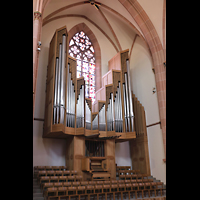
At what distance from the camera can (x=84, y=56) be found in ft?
42.9

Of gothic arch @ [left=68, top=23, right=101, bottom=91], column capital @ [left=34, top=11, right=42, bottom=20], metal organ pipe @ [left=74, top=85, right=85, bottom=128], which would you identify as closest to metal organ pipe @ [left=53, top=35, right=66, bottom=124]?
metal organ pipe @ [left=74, top=85, right=85, bottom=128]

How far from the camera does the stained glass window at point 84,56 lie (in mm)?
12570

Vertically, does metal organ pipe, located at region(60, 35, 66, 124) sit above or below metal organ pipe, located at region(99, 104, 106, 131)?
above

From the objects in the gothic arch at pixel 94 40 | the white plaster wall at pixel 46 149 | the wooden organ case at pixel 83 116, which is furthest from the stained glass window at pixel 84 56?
the white plaster wall at pixel 46 149

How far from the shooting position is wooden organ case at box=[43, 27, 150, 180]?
880 cm

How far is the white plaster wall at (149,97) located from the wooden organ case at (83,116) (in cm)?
124

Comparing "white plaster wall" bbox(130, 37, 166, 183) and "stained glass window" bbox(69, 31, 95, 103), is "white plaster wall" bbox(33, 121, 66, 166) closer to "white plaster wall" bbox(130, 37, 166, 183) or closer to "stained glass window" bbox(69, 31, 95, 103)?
"stained glass window" bbox(69, 31, 95, 103)

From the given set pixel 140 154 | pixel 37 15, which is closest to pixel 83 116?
pixel 140 154

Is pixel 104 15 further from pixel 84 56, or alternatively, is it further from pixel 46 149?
pixel 46 149

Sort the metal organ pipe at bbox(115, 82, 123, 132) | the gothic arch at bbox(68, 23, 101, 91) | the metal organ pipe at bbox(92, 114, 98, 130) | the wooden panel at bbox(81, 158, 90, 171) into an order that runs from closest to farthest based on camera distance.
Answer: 1. the wooden panel at bbox(81, 158, 90, 171)
2. the metal organ pipe at bbox(92, 114, 98, 130)
3. the metal organ pipe at bbox(115, 82, 123, 132)
4. the gothic arch at bbox(68, 23, 101, 91)

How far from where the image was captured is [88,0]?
40.4 ft

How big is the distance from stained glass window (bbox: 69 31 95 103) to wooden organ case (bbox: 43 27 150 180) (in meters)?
1.88

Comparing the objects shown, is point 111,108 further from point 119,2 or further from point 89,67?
point 119,2
